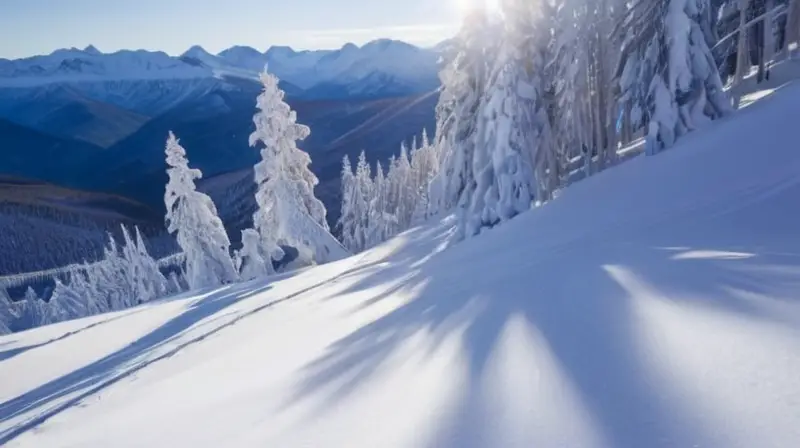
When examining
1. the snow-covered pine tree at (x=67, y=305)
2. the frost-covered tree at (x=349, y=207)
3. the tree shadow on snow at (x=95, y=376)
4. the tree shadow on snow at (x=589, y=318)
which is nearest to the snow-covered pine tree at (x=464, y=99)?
the tree shadow on snow at (x=95, y=376)

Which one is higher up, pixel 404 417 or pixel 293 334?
pixel 404 417

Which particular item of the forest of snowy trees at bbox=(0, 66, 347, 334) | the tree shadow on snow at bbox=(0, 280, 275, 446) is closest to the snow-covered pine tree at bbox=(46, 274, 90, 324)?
the forest of snowy trees at bbox=(0, 66, 347, 334)

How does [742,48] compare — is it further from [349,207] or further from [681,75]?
[349,207]

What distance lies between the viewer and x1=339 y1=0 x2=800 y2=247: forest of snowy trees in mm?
14453

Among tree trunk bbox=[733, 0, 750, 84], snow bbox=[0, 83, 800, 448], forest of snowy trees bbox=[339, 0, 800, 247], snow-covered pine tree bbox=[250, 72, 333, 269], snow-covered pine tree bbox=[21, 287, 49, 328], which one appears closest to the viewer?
snow bbox=[0, 83, 800, 448]

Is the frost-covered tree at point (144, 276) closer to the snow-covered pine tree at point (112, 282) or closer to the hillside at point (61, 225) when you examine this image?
the snow-covered pine tree at point (112, 282)

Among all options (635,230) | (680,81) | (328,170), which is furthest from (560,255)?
(328,170)

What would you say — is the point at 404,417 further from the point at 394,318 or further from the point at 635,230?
the point at 635,230

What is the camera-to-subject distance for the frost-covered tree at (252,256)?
30.6 metres

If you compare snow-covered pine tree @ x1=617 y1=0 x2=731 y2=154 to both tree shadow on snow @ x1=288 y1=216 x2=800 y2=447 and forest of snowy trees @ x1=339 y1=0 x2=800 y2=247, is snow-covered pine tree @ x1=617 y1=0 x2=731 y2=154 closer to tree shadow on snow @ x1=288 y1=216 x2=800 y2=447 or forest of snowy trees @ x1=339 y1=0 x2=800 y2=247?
forest of snowy trees @ x1=339 y1=0 x2=800 y2=247

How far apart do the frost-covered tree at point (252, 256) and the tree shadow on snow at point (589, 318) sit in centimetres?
2378

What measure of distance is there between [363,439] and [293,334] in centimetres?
432

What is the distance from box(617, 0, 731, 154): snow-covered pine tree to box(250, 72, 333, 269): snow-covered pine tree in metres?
17.0

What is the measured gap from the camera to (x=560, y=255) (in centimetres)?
743
